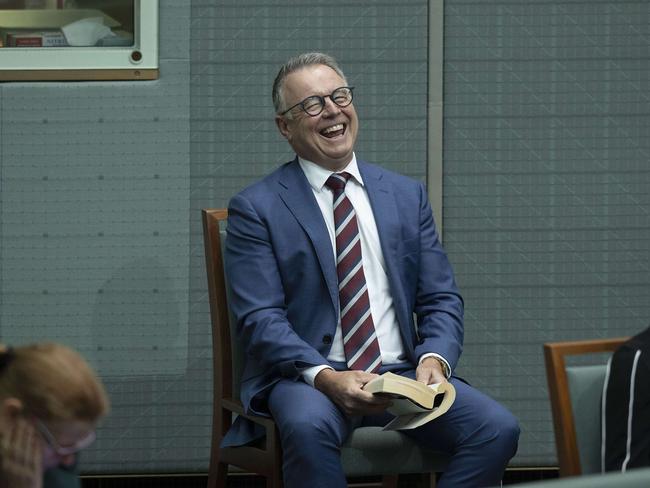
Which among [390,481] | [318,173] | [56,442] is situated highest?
[318,173]

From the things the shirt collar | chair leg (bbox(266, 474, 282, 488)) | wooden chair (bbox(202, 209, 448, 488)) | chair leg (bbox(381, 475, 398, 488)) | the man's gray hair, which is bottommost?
chair leg (bbox(381, 475, 398, 488))

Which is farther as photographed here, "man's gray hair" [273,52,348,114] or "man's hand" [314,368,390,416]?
"man's gray hair" [273,52,348,114]

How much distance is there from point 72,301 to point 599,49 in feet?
6.19

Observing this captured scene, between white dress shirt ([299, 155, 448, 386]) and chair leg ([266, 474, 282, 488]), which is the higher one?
white dress shirt ([299, 155, 448, 386])

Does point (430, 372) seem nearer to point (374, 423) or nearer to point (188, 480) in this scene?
point (374, 423)

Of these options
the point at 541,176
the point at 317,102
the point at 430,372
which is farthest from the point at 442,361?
the point at 541,176

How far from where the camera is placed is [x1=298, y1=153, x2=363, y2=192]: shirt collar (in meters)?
3.05

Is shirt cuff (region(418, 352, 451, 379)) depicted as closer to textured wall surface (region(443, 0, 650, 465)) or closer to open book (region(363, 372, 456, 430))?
open book (region(363, 372, 456, 430))

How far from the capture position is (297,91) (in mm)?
3062

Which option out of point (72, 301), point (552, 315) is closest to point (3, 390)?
point (72, 301)

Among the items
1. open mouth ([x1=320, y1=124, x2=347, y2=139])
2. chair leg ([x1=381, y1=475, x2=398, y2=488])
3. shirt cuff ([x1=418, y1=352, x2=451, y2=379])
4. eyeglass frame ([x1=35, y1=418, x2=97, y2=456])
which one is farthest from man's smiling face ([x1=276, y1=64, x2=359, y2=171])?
eyeglass frame ([x1=35, y1=418, x2=97, y2=456])

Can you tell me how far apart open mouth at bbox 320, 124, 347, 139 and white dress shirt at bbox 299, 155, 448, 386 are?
0.28 ft

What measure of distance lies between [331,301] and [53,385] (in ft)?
5.03

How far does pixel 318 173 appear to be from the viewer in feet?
10.0
